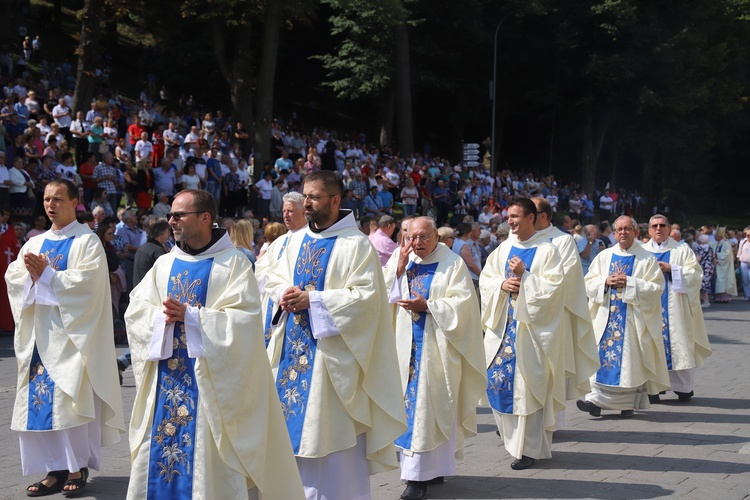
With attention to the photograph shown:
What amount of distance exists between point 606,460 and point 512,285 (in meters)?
1.65

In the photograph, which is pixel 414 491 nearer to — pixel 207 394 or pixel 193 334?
pixel 207 394

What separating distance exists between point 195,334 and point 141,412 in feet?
2.07

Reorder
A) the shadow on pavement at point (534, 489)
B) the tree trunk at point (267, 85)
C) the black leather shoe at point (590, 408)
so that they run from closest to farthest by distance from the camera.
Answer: the shadow on pavement at point (534, 489), the black leather shoe at point (590, 408), the tree trunk at point (267, 85)

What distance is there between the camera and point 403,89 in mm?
37969

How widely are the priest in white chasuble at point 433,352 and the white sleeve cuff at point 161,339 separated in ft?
7.35

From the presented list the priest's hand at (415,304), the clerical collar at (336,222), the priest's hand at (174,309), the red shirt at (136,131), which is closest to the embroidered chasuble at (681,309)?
the priest's hand at (415,304)

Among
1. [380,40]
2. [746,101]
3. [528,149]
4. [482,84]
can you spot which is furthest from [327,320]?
[746,101]

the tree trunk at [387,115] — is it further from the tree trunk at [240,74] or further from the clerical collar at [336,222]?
the clerical collar at [336,222]

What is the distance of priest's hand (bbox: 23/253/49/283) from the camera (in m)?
6.55

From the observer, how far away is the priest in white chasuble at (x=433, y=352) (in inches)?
272

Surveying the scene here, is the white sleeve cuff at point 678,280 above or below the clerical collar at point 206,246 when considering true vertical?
below

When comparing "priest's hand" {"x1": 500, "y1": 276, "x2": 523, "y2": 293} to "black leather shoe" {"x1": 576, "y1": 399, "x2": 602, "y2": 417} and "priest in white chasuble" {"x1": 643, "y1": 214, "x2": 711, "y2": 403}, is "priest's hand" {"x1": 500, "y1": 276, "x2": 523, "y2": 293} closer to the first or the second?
"black leather shoe" {"x1": 576, "y1": 399, "x2": 602, "y2": 417}

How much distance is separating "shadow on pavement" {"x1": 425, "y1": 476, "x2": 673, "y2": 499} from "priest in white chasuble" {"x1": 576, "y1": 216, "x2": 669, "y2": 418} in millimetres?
2756

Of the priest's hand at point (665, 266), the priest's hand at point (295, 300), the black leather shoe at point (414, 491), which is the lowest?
the black leather shoe at point (414, 491)
